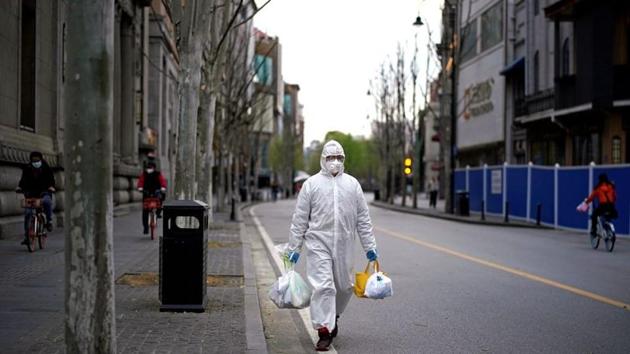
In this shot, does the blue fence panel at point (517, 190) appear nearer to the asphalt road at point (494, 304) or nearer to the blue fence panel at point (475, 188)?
the blue fence panel at point (475, 188)

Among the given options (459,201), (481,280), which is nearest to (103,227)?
(481,280)

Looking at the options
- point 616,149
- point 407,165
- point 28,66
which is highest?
point 28,66

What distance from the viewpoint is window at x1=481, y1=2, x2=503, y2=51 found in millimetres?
48750

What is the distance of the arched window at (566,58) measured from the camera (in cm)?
3534

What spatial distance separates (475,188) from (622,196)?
48.7 feet

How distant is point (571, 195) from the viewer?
2602cm

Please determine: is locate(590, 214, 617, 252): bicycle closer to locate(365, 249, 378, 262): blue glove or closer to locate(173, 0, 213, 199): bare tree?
locate(173, 0, 213, 199): bare tree

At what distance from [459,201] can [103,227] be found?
103ft

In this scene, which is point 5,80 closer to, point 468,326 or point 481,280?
point 481,280

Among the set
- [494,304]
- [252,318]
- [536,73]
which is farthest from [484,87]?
[252,318]

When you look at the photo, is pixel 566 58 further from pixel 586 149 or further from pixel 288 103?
pixel 288 103

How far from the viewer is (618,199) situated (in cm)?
2322

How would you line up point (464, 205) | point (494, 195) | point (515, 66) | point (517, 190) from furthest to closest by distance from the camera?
point (515, 66) → point (464, 205) → point (494, 195) → point (517, 190)

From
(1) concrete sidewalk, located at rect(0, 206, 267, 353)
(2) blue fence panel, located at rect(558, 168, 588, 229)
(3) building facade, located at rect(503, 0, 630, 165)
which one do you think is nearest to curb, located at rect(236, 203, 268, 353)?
(1) concrete sidewalk, located at rect(0, 206, 267, 353)
